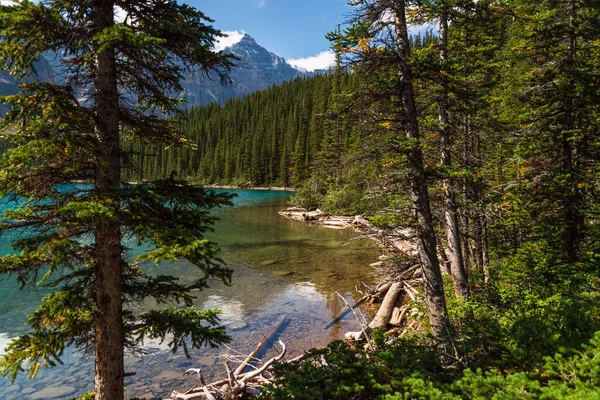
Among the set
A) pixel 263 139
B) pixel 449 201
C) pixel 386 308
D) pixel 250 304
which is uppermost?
pixel 263 139

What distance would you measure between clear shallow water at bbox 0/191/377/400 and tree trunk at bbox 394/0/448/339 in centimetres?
435

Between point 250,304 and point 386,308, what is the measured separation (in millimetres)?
5270

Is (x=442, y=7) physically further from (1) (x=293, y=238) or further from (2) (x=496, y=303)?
(1) (x=293, y=238)

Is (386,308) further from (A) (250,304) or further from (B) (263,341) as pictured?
(A) (250,304)

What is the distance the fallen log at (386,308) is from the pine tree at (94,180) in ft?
22.5

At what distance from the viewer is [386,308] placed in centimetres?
1158

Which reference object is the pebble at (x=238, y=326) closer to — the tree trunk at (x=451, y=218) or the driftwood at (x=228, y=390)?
the driftwood at (x=228, y=390)

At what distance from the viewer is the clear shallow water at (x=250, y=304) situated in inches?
326

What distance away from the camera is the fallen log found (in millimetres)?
10410

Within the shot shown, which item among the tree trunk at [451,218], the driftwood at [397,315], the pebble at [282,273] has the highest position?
the tree trunk at [451,218]

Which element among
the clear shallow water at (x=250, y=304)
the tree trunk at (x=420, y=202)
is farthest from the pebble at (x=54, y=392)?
the tree trunk at (x=420, y=202)

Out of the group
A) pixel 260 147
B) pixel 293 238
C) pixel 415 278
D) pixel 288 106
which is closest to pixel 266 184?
pixel 260 147

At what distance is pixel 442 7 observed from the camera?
821 cm

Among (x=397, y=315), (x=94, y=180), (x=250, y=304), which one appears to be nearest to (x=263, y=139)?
(x=250, y=304)
